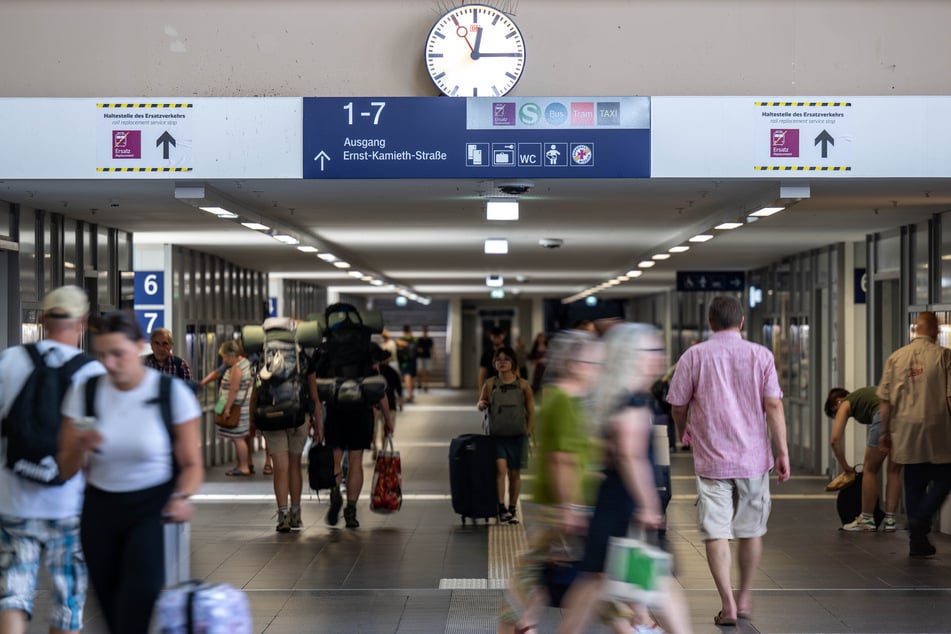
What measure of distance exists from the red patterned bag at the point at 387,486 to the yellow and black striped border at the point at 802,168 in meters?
4.27

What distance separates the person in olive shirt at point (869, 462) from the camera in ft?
34.8

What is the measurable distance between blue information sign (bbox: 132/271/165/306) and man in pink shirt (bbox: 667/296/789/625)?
10.1 meters

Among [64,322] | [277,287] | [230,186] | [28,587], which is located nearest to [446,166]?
[230,186]

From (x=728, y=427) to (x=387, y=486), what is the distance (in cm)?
485

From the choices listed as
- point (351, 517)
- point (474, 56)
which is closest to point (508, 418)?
point (351, 517)

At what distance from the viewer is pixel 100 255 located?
13.0 meters

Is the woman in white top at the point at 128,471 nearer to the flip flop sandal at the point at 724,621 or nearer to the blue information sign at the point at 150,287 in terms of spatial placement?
the flip flop sandal at the point at 724,621

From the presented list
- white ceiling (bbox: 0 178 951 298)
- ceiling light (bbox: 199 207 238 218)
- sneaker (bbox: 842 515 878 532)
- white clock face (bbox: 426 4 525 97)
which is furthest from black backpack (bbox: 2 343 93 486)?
sneaker (bbox: 842 515 878 532)

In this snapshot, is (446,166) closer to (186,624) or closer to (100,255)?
(186,624)

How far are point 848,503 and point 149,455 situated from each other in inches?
307

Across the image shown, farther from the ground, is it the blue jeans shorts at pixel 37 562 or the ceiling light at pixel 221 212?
the ceiling light at pixel 221 212

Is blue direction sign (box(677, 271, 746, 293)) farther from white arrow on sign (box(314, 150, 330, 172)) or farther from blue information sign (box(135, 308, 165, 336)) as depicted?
white arrow on sign (box(314, 150, 330, 172))

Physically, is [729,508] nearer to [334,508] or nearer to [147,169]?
[147,169]

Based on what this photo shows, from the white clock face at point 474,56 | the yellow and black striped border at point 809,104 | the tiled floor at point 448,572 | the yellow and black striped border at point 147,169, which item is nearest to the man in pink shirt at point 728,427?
the tiled floor at point 448,572
